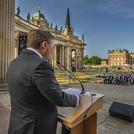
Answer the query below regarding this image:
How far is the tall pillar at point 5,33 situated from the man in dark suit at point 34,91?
6177 mm

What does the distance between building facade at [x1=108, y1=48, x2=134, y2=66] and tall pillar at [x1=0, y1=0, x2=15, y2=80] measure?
331 feet

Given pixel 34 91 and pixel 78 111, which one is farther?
pixel 78 111

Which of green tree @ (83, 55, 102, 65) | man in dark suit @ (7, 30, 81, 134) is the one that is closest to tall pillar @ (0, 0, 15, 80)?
man in dark suit @ (7, 30, 81, 134)

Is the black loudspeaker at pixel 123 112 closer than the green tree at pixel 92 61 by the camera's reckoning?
Yes

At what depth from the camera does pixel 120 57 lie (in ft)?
316

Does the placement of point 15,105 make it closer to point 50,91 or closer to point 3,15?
point 50,91

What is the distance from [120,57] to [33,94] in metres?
108

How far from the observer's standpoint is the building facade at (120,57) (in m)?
94.2

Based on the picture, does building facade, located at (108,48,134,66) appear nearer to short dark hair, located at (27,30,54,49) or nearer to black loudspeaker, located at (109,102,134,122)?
black loudspeaker, located at (109,102,134,122)

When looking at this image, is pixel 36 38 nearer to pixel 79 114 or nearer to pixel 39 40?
pixel 39 40

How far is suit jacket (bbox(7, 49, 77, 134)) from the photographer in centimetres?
114

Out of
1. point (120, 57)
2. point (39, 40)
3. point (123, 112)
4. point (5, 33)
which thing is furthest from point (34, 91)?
point (120, 57)

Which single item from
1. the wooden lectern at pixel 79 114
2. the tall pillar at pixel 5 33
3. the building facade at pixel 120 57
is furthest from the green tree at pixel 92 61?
the wooden lectern at pixel 79 114

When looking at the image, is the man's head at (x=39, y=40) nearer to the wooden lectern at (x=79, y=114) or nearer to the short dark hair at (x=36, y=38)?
the short dark hair at (x=36, y=38)
